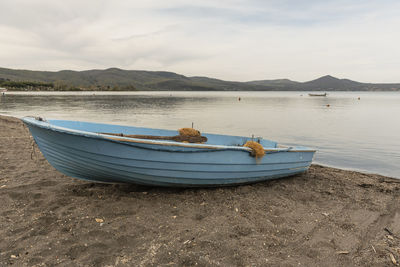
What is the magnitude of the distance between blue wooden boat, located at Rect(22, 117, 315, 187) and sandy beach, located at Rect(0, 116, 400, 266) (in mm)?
437

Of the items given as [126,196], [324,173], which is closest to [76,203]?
[126,196]

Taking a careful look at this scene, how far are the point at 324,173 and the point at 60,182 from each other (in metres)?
8.09

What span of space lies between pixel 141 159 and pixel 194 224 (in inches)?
66.8

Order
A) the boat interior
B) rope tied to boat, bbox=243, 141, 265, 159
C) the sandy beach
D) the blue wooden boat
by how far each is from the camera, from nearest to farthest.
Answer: the sandy beach → the blue wooden boat → rope tied to boat, bbox=243, 141, 265, 159 → the boat interior

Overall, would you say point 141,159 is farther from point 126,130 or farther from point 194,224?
point 126,130

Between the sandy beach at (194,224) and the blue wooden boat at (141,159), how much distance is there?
0.44m

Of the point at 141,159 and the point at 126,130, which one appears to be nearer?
the point at 141,159

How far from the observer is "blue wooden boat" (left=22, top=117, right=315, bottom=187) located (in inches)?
203

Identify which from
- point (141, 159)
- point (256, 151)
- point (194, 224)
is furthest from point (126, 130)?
point (194, 224)

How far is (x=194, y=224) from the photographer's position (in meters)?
4.90

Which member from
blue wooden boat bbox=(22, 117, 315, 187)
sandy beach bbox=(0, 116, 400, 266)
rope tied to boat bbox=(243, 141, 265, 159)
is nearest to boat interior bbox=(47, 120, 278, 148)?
blue wooden boat bbox=(22, 117, 315, 187)

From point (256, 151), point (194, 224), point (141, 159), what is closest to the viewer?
point (194, 224)

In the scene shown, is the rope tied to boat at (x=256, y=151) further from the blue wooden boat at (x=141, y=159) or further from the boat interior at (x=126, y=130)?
the boat interior at (x=126, y=130)

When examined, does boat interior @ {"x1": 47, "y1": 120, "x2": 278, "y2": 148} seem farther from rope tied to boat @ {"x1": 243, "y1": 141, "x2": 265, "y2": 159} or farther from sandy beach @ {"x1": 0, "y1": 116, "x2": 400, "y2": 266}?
rope tied to boat @ {"x1": 243, "y1": 141, "x2": 265, "y2": 159}
